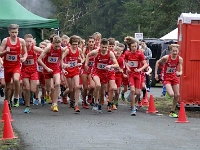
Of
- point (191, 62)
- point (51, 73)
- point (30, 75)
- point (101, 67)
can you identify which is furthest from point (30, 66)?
point (191, 62)

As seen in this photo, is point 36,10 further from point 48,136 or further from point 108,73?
point 48,136

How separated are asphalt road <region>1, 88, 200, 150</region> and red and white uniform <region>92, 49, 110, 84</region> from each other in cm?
→ 88

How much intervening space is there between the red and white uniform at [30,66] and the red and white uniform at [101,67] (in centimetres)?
157

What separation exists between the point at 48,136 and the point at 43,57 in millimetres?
4621

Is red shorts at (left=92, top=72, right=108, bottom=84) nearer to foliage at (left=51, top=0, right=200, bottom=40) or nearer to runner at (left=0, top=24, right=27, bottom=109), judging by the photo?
runner at (left=0, top=24, right=27, bottom=109)

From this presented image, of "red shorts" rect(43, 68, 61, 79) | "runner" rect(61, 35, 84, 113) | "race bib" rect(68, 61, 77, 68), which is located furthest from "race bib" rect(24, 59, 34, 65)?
"race bib" rect(68, 61, 77, 68)

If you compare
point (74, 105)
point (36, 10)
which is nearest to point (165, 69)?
point (74, 105)

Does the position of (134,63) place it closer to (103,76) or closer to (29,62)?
(103,76)

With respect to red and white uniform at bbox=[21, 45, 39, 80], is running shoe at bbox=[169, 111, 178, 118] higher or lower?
lower

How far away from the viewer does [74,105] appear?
16047 millimetres

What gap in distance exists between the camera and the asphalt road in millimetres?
10102

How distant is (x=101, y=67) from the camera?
15.4m

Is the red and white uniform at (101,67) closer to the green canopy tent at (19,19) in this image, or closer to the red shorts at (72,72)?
the red shorts at (72,72)

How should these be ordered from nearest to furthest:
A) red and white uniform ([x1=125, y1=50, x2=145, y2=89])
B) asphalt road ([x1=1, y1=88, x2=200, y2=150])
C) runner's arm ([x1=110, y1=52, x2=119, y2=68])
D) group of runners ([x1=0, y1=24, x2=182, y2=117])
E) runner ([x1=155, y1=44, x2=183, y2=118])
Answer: asphalt road ([x1=1, y1=88, x2=200, y2=150]), group of runners ([x1=0, y1=24, x2=182, y2=117]), runner's arm ([x1=110, y1=52, x2=119, y2=68]), runner ([x1=155, y1=44, x2=183, y2=118]), red and white uniform ([x1=125, y1=50, x2=145, y2=89])
